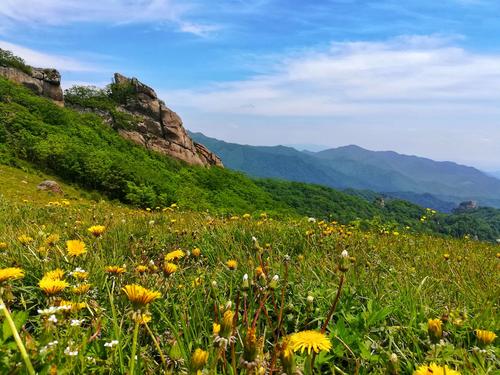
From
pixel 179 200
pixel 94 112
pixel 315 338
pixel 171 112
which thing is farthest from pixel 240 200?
pixel 315 338

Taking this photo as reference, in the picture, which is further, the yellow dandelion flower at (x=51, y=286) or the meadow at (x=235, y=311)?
the yellow dandelion flower at (x=51, y=286)

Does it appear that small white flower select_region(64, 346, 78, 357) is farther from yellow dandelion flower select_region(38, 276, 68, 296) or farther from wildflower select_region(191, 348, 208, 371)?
wildflower select_region(191, 348, 208, 371)

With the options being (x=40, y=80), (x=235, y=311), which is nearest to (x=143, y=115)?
(x=40, y=80)

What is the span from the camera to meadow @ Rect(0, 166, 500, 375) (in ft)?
5.84

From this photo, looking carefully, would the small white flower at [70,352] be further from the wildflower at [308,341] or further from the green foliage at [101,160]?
the green foliage at [101,160]

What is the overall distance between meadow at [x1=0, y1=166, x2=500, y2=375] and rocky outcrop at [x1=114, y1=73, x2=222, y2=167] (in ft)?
210

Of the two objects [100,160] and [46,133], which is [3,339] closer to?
[100,160]

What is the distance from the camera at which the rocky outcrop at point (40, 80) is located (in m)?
58.2

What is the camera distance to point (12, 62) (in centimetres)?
5900

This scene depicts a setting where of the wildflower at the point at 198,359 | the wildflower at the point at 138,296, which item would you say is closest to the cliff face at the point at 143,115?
the wildflower at the point at 138,296

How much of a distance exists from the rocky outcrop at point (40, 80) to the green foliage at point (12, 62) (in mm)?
592

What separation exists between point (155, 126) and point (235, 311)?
232ft

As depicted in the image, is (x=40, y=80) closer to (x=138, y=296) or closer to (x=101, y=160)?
(x=101, y=160)

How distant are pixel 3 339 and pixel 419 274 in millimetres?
3837
